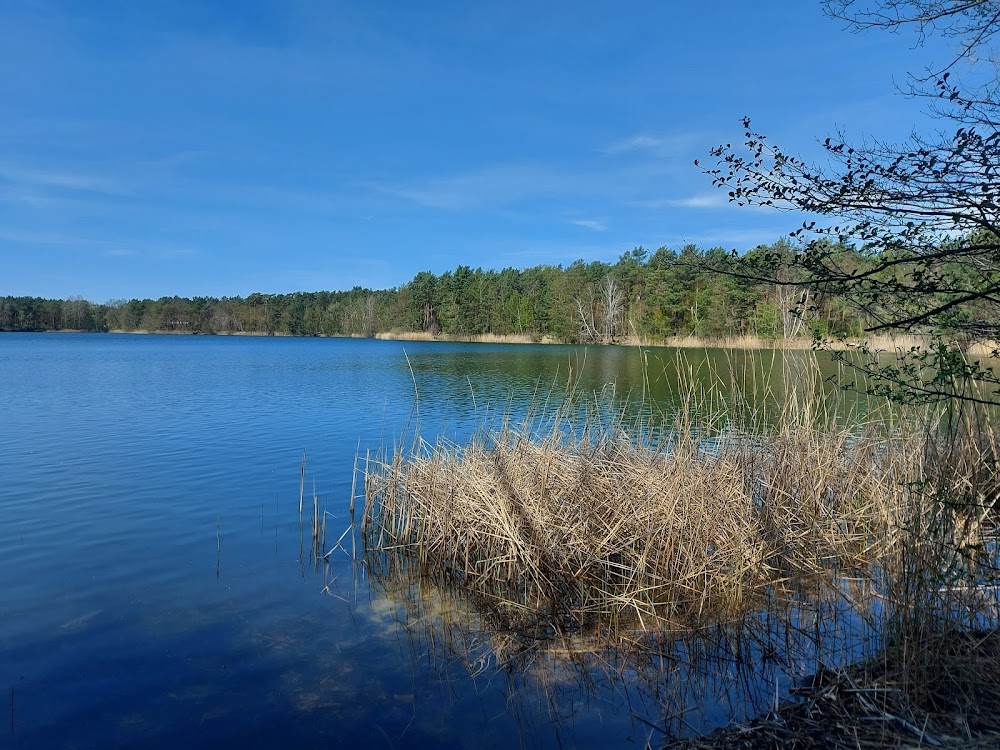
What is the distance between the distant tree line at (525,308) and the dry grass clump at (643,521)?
5.22 feet

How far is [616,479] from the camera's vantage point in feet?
21.3

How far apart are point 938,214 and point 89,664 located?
22.7 ft

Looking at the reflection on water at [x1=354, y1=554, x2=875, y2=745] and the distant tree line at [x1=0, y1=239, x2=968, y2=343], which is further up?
the distant tree line at [x1=0, y1=239, x2=968, y2=343]

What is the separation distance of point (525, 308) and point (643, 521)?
72.8 metres

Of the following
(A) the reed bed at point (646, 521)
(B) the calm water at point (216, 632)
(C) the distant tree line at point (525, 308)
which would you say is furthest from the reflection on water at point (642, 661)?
(C) the distant tree line at point (525, 308)

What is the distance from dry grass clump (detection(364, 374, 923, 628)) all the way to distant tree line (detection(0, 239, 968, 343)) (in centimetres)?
159

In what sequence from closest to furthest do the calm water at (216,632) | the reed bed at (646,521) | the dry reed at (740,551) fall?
the dry reed at (740,551) → the calm water at (216,632) → the reed bed at (646,521)

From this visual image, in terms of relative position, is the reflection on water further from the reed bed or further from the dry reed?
the reed bed

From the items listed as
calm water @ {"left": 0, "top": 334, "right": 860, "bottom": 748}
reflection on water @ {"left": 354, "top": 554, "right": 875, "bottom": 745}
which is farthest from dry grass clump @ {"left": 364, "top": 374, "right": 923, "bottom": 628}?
calm water @ {"left": 0, "top": 334, "right": 860, "bottom": 748}

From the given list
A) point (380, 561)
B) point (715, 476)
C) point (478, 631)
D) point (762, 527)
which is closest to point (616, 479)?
point (715, 476)

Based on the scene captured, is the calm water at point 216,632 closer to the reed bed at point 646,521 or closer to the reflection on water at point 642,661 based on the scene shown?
the reflection on water at point 642,661

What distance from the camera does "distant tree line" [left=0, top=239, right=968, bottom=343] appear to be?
7370mm

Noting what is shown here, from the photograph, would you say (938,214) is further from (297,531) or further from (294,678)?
(297,531)

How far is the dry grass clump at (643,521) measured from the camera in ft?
18.7
